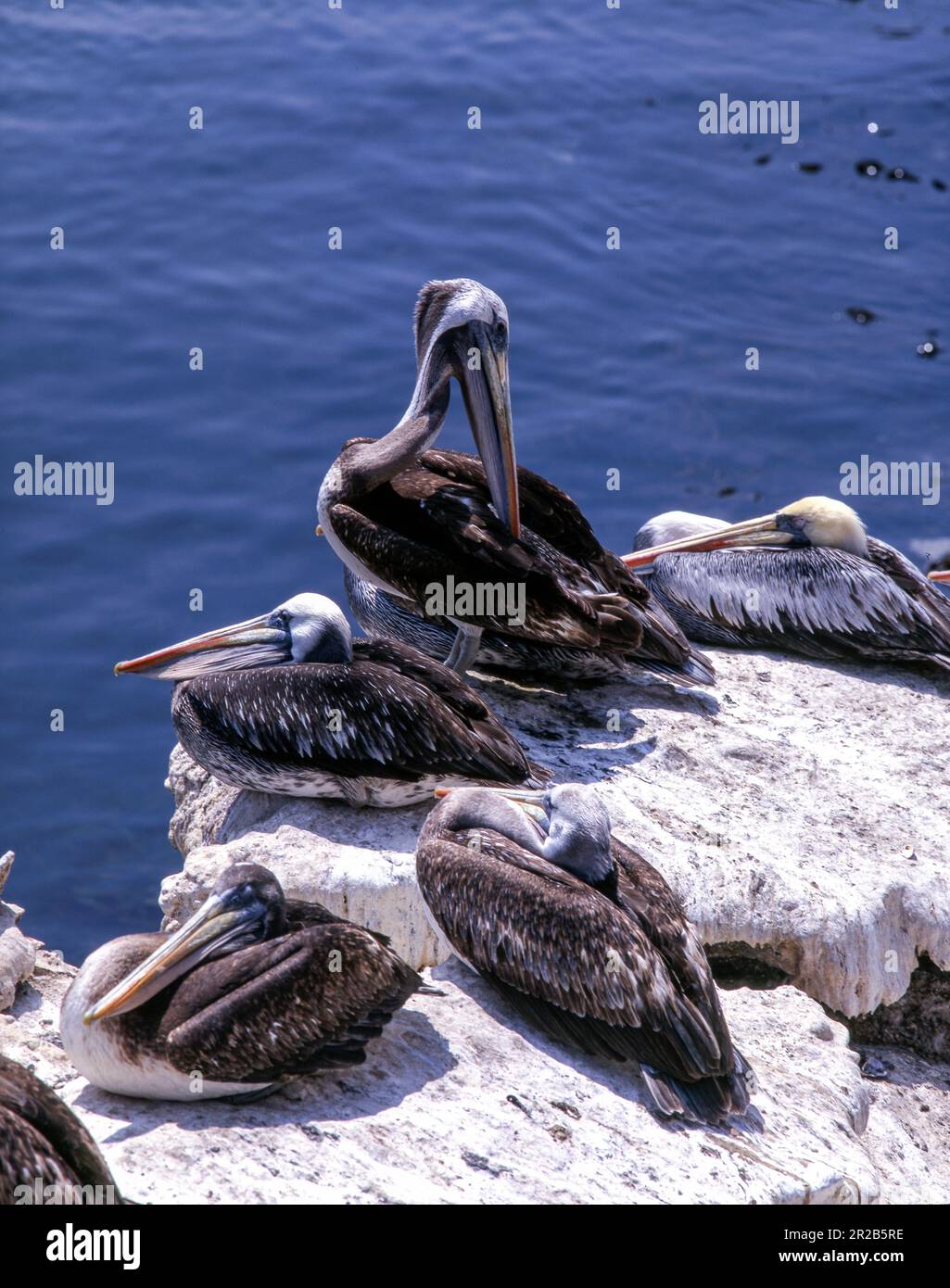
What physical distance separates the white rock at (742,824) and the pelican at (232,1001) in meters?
0.99

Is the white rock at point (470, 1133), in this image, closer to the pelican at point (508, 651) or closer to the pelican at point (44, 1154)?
the pelican at point (44, 1154)

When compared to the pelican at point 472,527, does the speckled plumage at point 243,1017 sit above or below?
below

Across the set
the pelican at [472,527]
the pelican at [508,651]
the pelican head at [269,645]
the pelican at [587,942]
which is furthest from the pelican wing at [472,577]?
the pelican at [587,942]

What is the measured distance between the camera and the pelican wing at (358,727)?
661cm

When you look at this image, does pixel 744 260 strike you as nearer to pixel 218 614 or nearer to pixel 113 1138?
pixel 218 614

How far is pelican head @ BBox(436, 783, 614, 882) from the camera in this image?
582cm

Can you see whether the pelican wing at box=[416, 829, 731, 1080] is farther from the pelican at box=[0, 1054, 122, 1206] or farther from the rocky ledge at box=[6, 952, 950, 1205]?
the pelican at box=[0, 1054, 122, 1206]

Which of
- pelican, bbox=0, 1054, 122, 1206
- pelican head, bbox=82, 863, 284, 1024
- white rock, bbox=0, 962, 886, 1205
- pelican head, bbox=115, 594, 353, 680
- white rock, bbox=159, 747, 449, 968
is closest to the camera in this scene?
pelican, bbox=0, 1054, 122, 1206

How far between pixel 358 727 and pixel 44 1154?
2512 millimetres

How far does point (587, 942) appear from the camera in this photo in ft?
18.3

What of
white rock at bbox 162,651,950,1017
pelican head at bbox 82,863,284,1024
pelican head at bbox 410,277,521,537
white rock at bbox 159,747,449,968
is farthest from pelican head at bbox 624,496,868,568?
pelican head at bbox 82,863,284,1024

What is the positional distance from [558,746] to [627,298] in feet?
27.0

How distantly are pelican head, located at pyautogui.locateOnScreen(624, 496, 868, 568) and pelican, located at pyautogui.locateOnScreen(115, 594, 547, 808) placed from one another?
2675 mm

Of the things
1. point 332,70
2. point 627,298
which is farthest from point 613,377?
point 332,70
